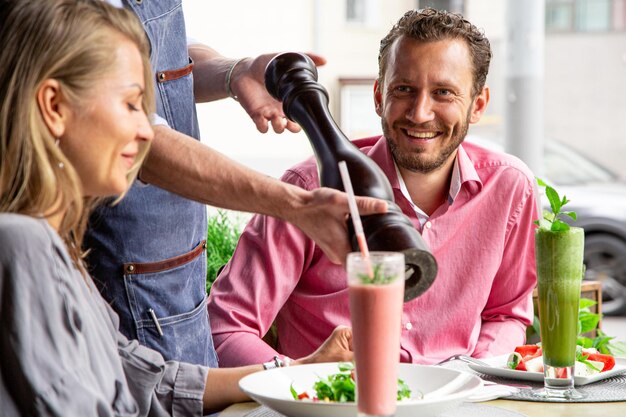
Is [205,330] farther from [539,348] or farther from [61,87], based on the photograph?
[61,87]

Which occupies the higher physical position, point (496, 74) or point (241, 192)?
point (241, 192)

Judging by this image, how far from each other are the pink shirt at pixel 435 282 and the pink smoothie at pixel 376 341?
984mm

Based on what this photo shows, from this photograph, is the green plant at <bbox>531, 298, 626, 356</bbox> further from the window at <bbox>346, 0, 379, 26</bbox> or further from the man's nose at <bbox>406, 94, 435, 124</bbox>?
the window at <bbox>346, 0, 379, 26</bbox>

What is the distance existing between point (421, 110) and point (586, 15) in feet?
52.9

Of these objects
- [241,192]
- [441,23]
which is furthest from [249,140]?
[241,192]

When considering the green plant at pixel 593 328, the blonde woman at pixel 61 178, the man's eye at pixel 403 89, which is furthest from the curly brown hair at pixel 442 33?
the blonde woman at pixel 61 178

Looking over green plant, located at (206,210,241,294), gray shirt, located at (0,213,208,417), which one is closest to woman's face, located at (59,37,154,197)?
gray shirt, located at (0,213,208,417)

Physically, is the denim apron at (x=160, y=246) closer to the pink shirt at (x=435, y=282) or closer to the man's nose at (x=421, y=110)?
the pink shirt at (x=435, y=282)

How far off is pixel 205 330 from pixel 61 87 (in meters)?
0.94

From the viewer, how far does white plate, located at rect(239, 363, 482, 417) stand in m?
1.52

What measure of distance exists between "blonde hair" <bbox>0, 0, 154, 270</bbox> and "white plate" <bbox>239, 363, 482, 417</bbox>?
0.39 m

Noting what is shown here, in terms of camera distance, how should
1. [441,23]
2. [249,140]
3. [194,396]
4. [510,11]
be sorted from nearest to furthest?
[194,396] < [441,23] < [510,11] < [249,140]

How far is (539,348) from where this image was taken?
6.74ft

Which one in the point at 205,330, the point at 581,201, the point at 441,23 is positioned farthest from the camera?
the point at 581,201
